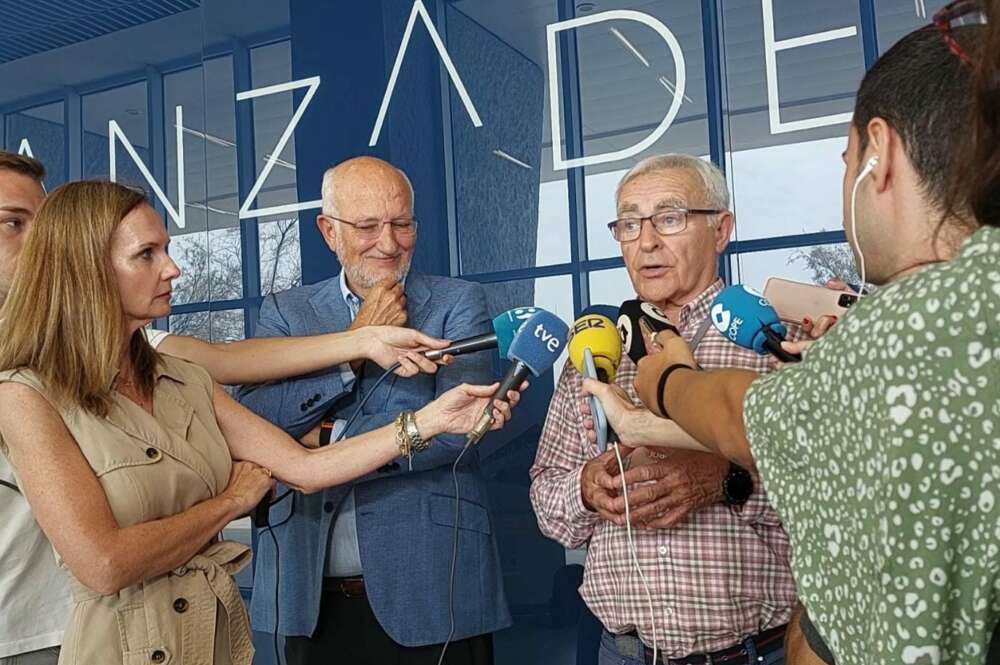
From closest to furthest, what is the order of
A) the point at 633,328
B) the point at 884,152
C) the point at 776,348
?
the point at 884,152
the point at 776,348
the point at 633,328

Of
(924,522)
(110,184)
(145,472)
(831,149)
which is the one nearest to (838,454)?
(924,522)

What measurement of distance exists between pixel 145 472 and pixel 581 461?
1010 millimetres

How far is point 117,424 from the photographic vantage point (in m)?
2.05

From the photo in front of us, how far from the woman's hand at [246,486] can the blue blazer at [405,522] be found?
33cm

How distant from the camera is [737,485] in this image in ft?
6.91

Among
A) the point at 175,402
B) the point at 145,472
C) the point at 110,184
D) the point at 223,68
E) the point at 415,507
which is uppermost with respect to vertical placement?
the point at 223,68

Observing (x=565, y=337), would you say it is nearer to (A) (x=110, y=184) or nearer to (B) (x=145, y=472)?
(B) (x=145, y=472)

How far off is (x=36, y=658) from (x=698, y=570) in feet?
4.67

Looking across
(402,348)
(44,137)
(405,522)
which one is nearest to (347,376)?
(402,348)

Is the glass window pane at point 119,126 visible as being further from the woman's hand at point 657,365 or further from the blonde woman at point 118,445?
the woman's hand at point 657,365

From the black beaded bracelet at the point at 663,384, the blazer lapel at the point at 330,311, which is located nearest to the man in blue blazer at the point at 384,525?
the blazer lapel at the point at 330,311

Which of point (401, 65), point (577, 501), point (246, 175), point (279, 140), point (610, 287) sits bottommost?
point (577, 501)

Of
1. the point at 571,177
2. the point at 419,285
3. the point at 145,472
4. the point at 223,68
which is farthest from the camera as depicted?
the point at 223,68

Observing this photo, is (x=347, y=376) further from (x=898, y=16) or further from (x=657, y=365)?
(x=898, y=16)
